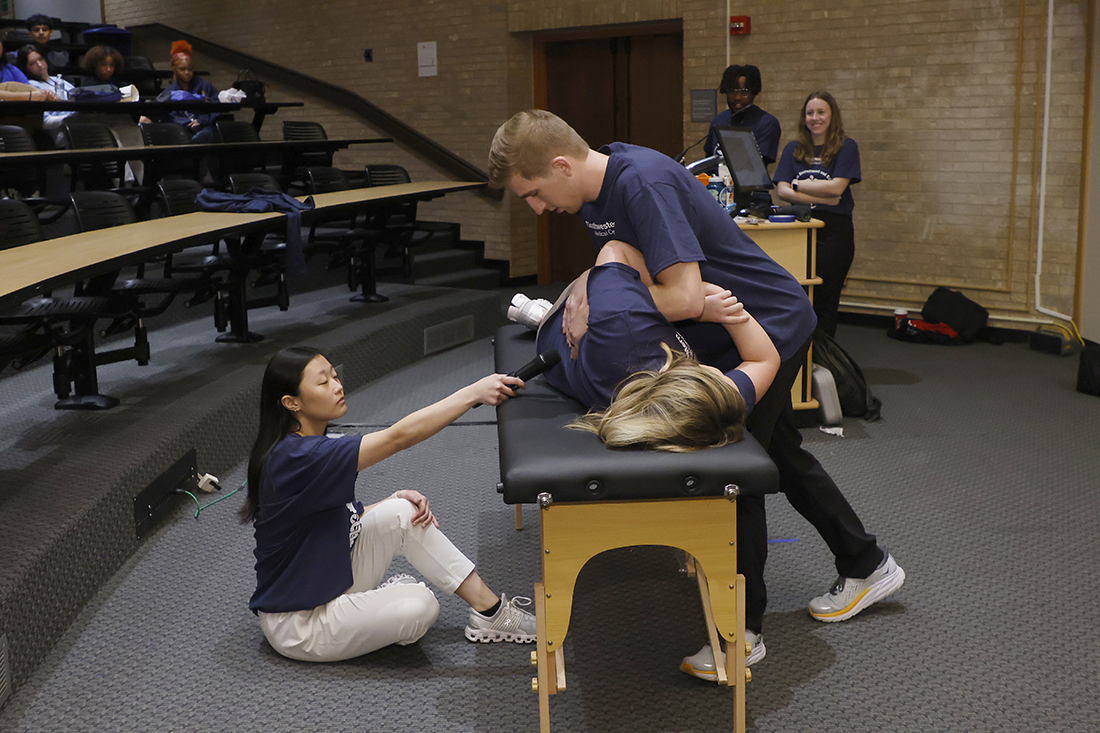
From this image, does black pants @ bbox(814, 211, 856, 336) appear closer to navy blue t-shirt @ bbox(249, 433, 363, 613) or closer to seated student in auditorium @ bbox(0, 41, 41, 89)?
navy blue t-shirt @ bbox(249, 433, 363, 613)

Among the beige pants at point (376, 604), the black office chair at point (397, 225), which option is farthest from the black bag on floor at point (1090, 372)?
the black office chair at point (397, 225)

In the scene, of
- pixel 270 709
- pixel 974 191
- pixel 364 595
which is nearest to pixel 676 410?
pixel 364 595

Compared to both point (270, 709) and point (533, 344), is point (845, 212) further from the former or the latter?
point (270, 709)

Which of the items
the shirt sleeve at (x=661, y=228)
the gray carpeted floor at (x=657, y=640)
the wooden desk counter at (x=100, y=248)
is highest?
the shirt sleeve at (x=661, y=228)

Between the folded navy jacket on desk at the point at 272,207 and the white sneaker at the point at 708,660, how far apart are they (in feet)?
9.88

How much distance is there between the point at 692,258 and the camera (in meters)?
1.97

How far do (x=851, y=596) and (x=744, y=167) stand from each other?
2.07 m

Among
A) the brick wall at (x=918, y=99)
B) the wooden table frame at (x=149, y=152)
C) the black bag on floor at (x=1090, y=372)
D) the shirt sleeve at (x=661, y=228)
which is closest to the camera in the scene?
the shirt sleeve at (x=661, y=228)

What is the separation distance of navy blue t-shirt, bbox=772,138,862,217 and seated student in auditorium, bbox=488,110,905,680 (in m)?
2.57

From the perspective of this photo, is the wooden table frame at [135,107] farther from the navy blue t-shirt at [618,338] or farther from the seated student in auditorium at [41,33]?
the navy blue t-shirt at [618,338]

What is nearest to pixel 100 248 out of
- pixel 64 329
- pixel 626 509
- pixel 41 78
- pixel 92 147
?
pixel 64 329

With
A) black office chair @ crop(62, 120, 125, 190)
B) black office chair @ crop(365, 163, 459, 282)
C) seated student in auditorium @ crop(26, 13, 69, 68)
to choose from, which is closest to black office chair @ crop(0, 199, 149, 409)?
black office chair @ crop(62, 120, 125, 190)

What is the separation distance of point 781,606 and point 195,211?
12.2 feet

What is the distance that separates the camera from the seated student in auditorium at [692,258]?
200cm
